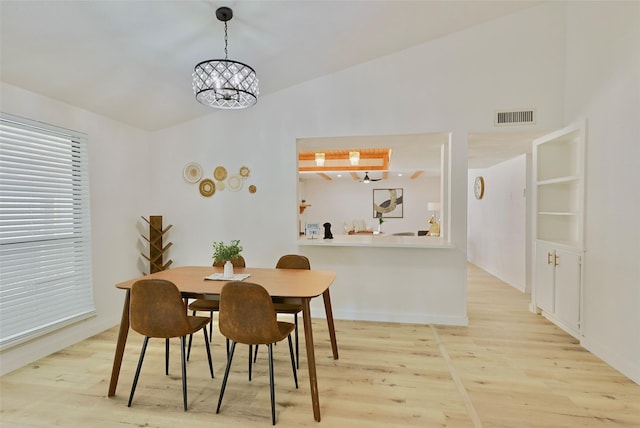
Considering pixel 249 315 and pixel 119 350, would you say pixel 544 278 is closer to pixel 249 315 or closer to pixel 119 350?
pixel 249 315

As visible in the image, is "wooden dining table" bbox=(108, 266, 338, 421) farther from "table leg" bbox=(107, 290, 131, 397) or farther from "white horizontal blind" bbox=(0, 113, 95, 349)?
"white horizontal blind" bbox=(0, 113, 95, 349)

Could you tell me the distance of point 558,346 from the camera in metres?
3.07

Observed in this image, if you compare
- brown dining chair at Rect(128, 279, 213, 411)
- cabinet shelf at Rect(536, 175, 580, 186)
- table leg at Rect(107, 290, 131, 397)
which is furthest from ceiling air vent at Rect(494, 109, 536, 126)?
table leg at Rect(107, 290, 131, 397)

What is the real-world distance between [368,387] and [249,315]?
109cm

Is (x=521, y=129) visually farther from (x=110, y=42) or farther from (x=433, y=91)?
(x=110, y=42)

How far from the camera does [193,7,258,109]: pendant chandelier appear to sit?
7.21ft

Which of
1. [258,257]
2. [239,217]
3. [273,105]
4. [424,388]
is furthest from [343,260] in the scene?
[273,105]

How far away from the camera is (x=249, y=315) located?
2.01 m

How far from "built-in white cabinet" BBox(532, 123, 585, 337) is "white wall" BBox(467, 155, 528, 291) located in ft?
3.41

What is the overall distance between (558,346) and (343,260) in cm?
225

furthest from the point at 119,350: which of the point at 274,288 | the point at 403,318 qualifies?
the point at 403,318

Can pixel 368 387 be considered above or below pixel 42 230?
below

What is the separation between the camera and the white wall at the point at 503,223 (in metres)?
5.02

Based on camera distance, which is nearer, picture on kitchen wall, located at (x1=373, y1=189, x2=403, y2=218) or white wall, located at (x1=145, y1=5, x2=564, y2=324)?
white wall, located at (x1=145, y1=5, x2=564, y2=324)
